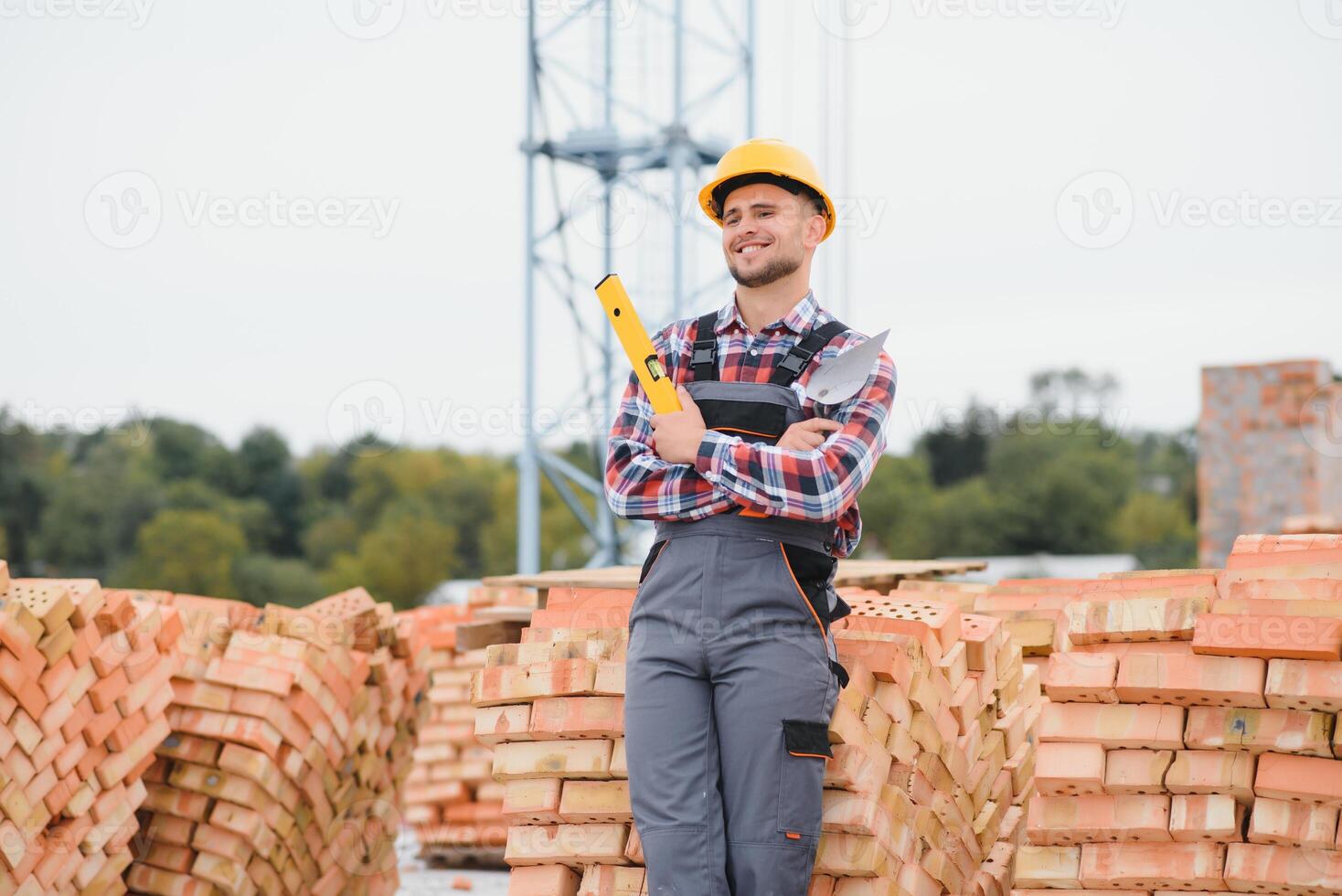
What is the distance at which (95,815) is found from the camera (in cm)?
563

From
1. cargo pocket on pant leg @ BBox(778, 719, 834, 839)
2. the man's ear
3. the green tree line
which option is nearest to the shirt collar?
the man's ear

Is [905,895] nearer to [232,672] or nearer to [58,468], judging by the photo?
[232,672]

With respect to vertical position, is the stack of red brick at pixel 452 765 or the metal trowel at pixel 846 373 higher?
the metal trowel at pixel 846 373

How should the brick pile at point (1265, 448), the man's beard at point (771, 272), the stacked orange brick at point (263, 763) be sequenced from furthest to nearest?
the brick pile at point (1265, 448), the stacked orange brick at point (263, 763), the man's beard at point (771, 272)

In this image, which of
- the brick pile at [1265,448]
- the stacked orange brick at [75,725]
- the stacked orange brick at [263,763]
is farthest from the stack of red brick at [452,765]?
the brick pile at [1265,448]

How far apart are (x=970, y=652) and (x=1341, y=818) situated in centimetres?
144

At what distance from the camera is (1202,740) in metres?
3.78

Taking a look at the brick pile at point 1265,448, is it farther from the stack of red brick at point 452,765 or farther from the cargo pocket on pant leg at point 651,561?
the cargo pocket on pant leg at point 651,561

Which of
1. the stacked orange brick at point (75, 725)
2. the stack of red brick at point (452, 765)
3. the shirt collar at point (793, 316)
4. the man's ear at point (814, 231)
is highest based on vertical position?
the man's ear at point (814, 231)

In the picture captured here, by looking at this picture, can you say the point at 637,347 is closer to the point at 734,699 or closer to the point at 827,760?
the point at 734,699

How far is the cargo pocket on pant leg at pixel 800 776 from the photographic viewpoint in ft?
11.6

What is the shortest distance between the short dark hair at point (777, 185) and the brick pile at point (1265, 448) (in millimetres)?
13468

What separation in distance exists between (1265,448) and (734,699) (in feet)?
47.3

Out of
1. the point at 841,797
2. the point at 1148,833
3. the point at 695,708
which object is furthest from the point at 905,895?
the point at 695,708
